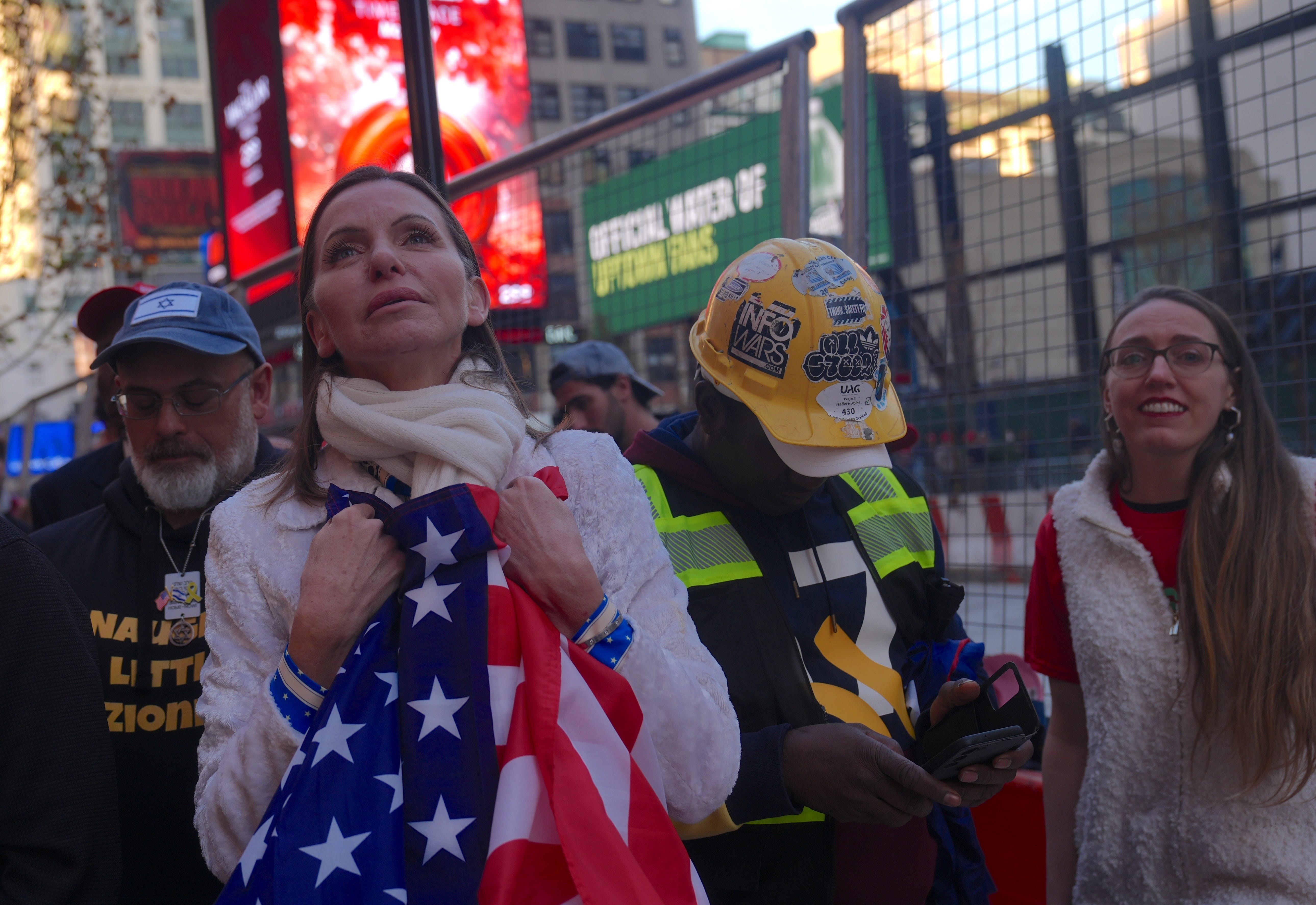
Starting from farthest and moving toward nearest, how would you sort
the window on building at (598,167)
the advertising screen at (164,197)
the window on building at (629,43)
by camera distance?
the window on building at (629,43), the advertising screen at (164,197), the window on building at (598,167)

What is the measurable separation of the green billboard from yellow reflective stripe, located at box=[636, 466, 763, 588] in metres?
1.40

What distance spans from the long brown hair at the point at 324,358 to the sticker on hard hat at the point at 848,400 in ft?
2.03

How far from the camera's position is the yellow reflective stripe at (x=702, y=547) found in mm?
2166

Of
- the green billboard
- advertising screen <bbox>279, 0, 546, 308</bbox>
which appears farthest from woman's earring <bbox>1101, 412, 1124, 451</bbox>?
advertising screen <bbox>279, 0, 546, 308</bbox>

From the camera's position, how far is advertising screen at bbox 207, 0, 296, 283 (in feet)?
36.3

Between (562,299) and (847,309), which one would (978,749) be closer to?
(847,309)

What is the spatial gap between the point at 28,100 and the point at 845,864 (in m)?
8.41

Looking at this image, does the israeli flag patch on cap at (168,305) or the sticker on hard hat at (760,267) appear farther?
the israeli flag patch on cap at (168,305)

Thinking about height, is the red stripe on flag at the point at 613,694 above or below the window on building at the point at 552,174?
below

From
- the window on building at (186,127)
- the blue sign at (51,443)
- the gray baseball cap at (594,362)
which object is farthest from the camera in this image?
the window on building at (186,127)

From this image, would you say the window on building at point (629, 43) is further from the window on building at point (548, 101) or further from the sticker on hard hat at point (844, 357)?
the sticker on hard hat at point (844, 357)

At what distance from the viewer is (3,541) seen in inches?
72.8

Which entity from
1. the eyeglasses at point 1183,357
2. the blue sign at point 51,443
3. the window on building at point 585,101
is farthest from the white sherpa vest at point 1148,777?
the window on building at point 585,101

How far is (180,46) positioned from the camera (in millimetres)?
53844
